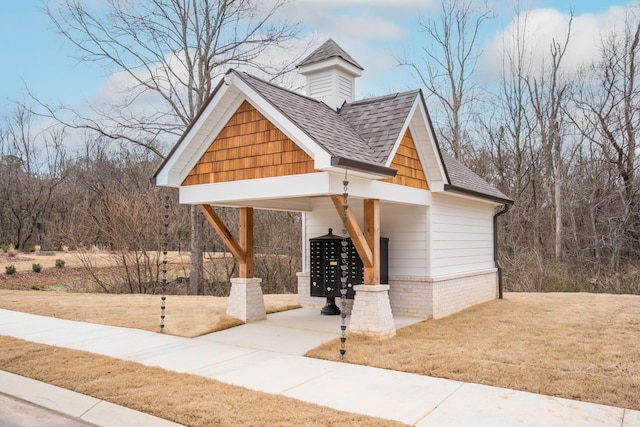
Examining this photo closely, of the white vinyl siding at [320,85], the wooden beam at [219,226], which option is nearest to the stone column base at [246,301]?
the wooden beam at [219,226]

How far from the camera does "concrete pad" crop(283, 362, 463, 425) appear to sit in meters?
4.71

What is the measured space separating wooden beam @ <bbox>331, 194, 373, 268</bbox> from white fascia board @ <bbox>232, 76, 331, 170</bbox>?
0.71 metres

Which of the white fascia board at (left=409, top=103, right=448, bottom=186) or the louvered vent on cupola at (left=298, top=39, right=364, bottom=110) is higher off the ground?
the louvered vent on cupola at (left=298, top=39, right=364, bottom=110)

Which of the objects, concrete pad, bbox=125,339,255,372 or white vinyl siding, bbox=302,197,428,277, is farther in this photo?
white vinyl siding, bbox=302,197,428,277

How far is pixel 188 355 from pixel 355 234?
3130 mm

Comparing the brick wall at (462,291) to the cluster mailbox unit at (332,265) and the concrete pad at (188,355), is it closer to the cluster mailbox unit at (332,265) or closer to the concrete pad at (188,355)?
the cluster mailbox unit at (332,265)

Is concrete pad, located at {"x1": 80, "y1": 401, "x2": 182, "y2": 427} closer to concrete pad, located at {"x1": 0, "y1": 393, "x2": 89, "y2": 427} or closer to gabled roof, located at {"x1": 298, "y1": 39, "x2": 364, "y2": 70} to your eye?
concrete pad, located at {"x1": 0, "y1": 393, "x2": 89, "y2": 427}

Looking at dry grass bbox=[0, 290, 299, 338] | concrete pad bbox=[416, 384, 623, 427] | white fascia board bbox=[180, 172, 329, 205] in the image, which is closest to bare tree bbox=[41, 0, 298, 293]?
dry grass bbox=[0, 290, 299, 338]

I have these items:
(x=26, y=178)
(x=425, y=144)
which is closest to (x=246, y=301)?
(x=425, y=144)

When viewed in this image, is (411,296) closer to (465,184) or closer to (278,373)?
(465,184)

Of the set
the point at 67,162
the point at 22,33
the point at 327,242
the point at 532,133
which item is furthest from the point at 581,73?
the point at 67,162

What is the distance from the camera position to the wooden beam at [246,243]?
31.7 feet

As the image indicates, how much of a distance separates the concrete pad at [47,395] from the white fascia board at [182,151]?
3.99 meters

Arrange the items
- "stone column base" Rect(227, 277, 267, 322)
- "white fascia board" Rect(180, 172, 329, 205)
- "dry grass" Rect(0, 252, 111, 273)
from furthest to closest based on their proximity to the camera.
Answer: "dry grass" Rect(0, 252, 111, 273) → "stone column base" Rect(227, 277, 267, 322) → "white fascia board" Rect(180, 172, 329, 205)
